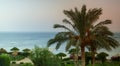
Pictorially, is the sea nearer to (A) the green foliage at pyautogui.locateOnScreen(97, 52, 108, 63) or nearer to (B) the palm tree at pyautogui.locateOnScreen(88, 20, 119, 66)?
(A) the green foliage at pyautogui.locateOnScreen(97, 52, 108, 63)

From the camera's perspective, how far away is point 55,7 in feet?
75.8

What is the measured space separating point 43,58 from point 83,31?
2279 millimetres

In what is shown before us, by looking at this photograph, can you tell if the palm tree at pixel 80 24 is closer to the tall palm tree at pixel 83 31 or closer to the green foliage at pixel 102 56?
the tall palm tree at pixel 83 31

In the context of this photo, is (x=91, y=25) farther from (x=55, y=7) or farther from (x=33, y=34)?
(x=33, y=34)

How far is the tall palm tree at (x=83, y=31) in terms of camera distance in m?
19.4

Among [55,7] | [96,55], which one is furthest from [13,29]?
[96,55]

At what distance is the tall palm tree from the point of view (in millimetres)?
19438

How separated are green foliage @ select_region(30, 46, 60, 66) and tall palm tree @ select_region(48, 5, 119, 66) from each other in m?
0.93

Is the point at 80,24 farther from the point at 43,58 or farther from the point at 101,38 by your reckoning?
the point at 43,58

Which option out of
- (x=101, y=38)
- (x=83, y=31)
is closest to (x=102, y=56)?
(x=101, y=38)

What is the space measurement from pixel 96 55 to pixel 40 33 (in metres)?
3.58

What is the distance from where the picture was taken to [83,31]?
1947cm

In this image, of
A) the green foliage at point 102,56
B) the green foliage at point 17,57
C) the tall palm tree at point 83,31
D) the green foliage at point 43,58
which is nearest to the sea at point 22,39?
the green foliage at point 17,57

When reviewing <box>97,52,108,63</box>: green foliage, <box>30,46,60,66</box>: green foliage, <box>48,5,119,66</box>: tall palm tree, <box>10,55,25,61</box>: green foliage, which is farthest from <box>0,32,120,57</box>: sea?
<box>30,46,60,66</box>: green foliage
